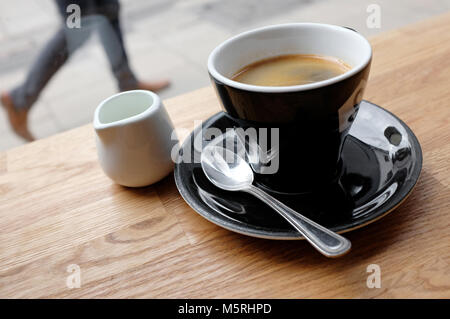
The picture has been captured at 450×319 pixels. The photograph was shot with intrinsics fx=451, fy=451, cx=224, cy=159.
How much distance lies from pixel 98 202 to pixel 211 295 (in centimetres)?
22

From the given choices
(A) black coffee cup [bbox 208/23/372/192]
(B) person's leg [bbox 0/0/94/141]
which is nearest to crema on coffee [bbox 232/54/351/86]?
(A) black coffee cup [bbox 208/23/372/192]

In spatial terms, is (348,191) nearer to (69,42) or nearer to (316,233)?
(316,233)

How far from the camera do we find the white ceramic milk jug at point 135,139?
529mm

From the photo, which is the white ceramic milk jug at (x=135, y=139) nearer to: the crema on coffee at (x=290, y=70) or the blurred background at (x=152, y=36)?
the crema on coffee at (x=290, y=70)

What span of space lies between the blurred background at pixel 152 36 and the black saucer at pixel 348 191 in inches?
47.1

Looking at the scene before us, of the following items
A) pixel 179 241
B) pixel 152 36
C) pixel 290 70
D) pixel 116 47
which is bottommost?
pixel 152 36

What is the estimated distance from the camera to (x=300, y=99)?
1.42ft

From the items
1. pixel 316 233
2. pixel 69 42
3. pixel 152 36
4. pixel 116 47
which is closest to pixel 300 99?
pixel 316 233

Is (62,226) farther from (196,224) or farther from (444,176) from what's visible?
(444,176)

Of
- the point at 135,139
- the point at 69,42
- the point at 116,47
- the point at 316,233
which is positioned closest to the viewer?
the point at 316,233

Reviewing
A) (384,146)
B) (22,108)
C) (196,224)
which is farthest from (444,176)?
(22,108)

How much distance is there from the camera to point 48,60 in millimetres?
1436

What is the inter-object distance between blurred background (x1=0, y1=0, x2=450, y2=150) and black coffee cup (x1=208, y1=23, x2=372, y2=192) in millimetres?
1182

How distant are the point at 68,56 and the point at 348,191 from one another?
1.26 meters
